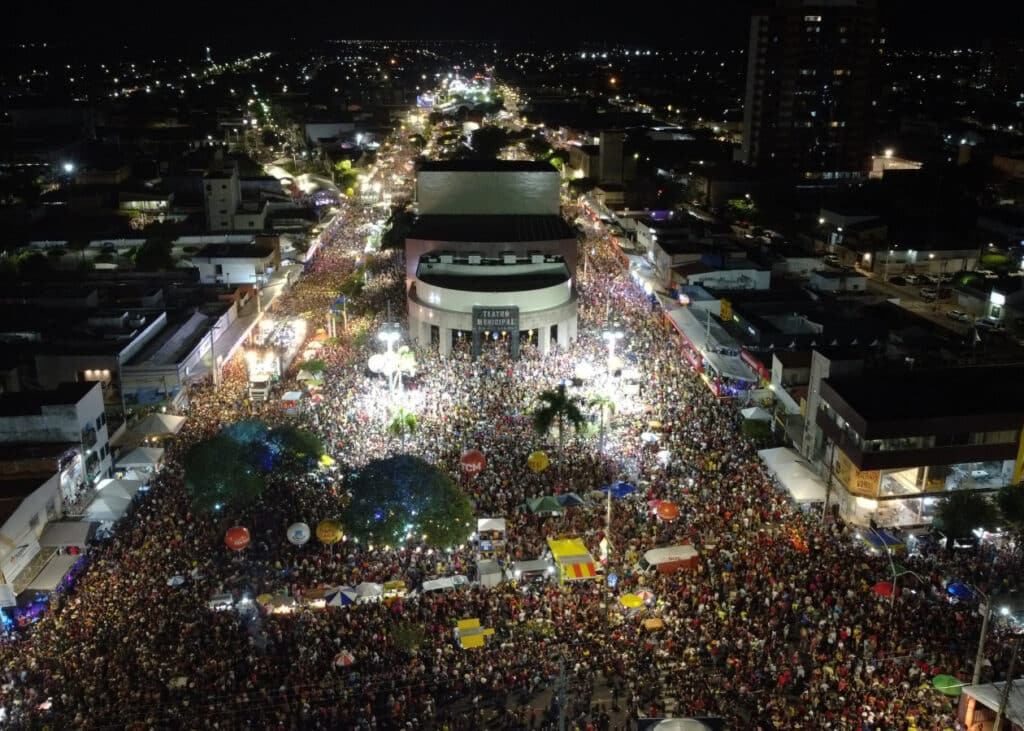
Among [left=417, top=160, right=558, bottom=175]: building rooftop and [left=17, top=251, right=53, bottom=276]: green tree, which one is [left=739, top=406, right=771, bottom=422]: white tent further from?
[left=17, top=251, right=53, bottom=276]: green tree

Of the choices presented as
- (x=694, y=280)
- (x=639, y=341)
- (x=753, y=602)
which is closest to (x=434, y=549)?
(x=753, y=602)

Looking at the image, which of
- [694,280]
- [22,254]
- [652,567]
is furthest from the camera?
[22,254]

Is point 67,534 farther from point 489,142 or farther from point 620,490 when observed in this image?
point 489,142

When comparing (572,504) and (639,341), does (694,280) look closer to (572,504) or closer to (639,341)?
(639,341)

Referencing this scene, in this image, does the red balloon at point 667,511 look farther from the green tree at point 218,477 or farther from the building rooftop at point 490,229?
the building rooftop at point 490,229

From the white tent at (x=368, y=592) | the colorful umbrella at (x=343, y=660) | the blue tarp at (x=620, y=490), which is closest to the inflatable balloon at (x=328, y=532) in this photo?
the white tent at (x=368, y=592)

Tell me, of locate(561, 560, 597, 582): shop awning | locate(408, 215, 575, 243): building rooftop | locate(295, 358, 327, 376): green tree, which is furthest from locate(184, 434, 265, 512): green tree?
locate(408, 215, 575, 243): building rooftop

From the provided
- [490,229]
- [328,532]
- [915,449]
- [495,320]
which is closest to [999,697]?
[915,449]
